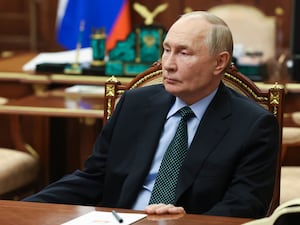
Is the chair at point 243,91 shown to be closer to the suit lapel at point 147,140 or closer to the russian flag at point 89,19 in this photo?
the suit lapel at point 147,140

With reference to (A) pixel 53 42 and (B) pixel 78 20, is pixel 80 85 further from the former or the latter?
(A) pixel 53 42

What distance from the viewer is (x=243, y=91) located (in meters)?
3.10

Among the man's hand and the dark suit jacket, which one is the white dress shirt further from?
the man's hand

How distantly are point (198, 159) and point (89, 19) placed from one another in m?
4.22

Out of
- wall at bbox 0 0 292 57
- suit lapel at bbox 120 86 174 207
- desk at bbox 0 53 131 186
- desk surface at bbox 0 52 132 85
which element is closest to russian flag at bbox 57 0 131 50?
wall at bbox 0 0 292 57

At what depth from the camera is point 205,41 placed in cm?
275

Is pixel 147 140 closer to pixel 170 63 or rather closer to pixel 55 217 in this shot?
pixel 170 63

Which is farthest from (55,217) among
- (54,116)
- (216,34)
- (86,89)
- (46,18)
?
(46,18)

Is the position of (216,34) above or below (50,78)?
above

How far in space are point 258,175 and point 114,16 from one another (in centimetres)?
437

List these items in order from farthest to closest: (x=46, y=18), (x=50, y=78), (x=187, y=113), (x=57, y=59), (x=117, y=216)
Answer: (x=46, y=18), (x=57, y=59), (x=50, y=78), (x=187, y=113), (x=117, y=216)

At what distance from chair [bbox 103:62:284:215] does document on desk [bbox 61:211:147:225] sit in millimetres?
749

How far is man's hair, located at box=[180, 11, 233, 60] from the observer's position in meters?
2.74

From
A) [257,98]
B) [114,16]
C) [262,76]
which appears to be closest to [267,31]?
[262,76]
